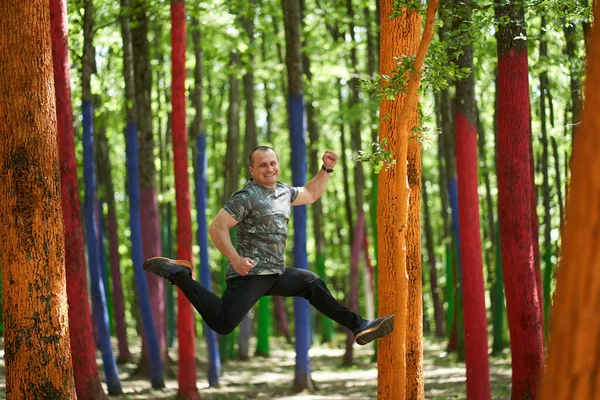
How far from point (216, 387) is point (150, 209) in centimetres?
392

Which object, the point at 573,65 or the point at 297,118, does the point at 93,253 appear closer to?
the point at 297,118

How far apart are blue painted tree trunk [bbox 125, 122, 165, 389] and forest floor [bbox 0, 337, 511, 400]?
44 cm

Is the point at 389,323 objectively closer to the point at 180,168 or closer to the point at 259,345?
the point at 180,168

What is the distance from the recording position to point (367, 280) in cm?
1994

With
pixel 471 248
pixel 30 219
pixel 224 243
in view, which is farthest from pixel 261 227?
pixel 471 248

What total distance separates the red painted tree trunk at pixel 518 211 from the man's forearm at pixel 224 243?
5.43 m

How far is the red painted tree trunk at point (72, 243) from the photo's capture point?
1014 cm

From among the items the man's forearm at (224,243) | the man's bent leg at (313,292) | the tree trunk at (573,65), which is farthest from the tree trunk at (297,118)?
the man's forearm at (224,243)

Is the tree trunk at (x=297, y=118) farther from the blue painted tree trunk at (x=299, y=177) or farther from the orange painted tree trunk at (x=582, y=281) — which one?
the orange painted tree trunk at (x=582, y=281)

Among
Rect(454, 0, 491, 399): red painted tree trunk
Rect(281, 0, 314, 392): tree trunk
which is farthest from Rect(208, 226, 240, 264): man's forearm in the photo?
Rect(281, 0, 314, 392): tree trunk

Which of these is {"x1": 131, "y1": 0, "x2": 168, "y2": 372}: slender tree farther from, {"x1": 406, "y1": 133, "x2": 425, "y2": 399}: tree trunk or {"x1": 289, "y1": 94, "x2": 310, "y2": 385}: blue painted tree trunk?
{"x1": 406, "y1": 133, "x2": 425, "y2": 399}: tree trunk

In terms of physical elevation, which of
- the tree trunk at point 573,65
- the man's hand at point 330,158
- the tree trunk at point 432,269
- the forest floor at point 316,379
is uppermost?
the tree trunk at point 573,65

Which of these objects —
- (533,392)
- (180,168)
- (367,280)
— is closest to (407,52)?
(533,392)

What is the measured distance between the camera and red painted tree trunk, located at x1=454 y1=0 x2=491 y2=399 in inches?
449
